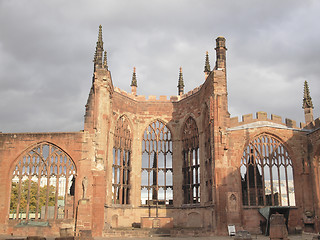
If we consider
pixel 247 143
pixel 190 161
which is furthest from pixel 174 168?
pixel 247 143

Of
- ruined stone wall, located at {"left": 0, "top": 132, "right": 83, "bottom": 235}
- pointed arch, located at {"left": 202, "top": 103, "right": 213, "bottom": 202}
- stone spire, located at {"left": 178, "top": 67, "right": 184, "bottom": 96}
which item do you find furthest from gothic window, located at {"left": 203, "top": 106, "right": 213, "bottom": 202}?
ruined stone wall, located at {"left": 0, "top": 132, "right": 83, "bottom": 235}

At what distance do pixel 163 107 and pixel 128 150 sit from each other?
223 inches

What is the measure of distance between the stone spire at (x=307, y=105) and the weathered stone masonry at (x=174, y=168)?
0.28 ft

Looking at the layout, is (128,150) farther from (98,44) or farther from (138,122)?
(98,44)

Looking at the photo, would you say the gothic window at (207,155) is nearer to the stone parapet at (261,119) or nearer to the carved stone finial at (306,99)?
the stone parapet at (261,119)

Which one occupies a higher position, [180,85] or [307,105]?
[180,85]

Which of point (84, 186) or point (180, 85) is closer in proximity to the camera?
point (84, 186)

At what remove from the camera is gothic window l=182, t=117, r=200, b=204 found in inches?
1260

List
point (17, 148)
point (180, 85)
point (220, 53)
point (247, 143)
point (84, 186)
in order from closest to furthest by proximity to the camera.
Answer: point (84, 186), point (247, 143), point (220, 53), point (17, 148), point (180, 85)

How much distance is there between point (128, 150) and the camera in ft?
110

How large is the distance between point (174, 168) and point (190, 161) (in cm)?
187

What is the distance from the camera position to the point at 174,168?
33.9 metres

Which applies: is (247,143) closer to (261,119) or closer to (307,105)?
(261,119)

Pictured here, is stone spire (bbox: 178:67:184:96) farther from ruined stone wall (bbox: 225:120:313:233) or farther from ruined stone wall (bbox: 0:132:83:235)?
ruined stone wall (bbox: 0:132:83:235)
